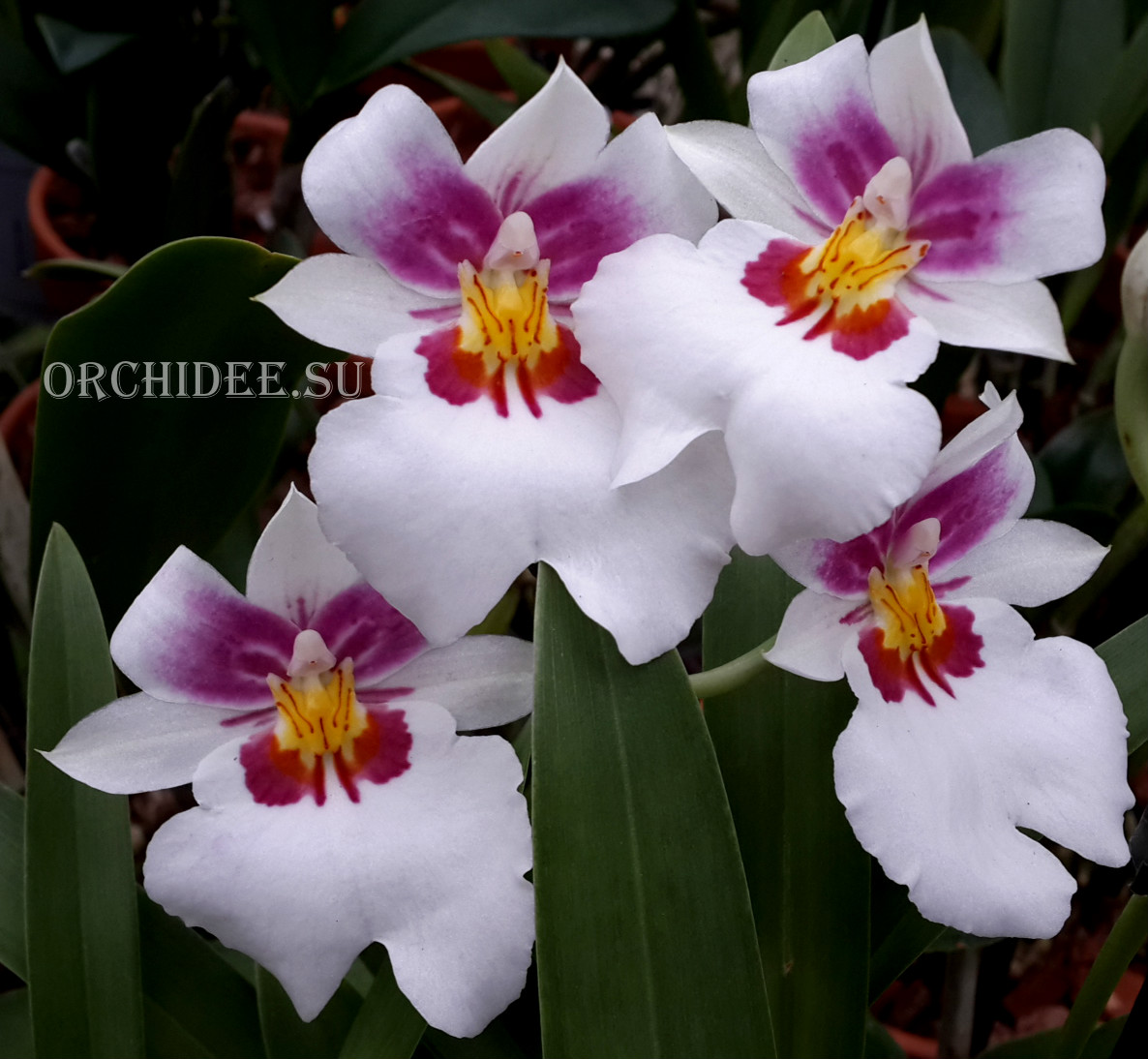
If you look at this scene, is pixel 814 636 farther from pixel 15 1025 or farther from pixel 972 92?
pixel 972 92

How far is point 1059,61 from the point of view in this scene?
4.10ft

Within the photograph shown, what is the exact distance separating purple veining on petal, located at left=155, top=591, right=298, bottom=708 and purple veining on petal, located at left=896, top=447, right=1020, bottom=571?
0.31 m

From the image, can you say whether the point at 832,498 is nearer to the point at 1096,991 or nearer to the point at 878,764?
the point at 878,764

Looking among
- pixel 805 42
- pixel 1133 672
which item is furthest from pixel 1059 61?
pixel 1133 672

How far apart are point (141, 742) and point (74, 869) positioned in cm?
13

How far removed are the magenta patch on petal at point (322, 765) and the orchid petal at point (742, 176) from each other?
11.4 inches

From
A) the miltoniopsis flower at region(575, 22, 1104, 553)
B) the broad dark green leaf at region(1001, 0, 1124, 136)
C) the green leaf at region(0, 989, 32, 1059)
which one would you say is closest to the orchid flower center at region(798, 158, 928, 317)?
the miltoniopsis flower at region(575, 22, 1104, 553)

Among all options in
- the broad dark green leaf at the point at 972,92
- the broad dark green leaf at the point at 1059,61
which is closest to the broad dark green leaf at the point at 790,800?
the broad dark green leaf at the point at 972,92

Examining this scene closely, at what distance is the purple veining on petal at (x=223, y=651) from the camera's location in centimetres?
54

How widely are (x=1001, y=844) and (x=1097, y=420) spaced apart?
82 centimetres

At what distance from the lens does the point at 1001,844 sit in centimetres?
51

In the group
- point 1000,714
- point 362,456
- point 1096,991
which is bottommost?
point 1096,991

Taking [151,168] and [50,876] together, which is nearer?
[50,876]

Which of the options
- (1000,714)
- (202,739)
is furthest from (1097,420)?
(202,739)
